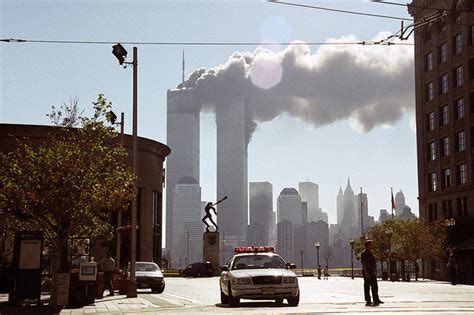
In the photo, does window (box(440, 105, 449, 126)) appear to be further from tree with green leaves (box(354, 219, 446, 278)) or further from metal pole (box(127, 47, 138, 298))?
metal pole (box(127, 47, 138, 298))

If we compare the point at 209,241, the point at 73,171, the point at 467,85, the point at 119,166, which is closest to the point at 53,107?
the point at 119,166

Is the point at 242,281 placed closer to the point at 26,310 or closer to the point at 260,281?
the point at 260,281

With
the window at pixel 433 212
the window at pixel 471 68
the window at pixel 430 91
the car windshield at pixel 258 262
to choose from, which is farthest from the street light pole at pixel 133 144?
the window at pixel 430 91

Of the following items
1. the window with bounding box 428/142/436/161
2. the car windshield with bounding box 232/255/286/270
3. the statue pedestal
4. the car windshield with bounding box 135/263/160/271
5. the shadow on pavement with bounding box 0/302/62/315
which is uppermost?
the window with bounding box 428/142/436/161

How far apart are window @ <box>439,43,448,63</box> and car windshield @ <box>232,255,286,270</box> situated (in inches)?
2162

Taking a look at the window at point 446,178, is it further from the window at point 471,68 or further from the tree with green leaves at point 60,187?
the tree with green leaves at point 60,187

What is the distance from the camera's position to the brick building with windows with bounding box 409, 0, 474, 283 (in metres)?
67.2

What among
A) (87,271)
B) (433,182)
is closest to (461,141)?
(433,182)

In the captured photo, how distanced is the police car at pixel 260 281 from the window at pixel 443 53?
55.3 metres

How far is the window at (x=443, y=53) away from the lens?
238 ft

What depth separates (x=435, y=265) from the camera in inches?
2928

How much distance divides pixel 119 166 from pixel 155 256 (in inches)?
1899

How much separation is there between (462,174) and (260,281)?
5294cm

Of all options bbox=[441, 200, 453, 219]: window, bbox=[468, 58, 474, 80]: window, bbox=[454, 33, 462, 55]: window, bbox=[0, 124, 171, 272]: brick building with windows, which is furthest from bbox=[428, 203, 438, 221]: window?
bbox=[0, 124, 171, 272]: brick building with windows
